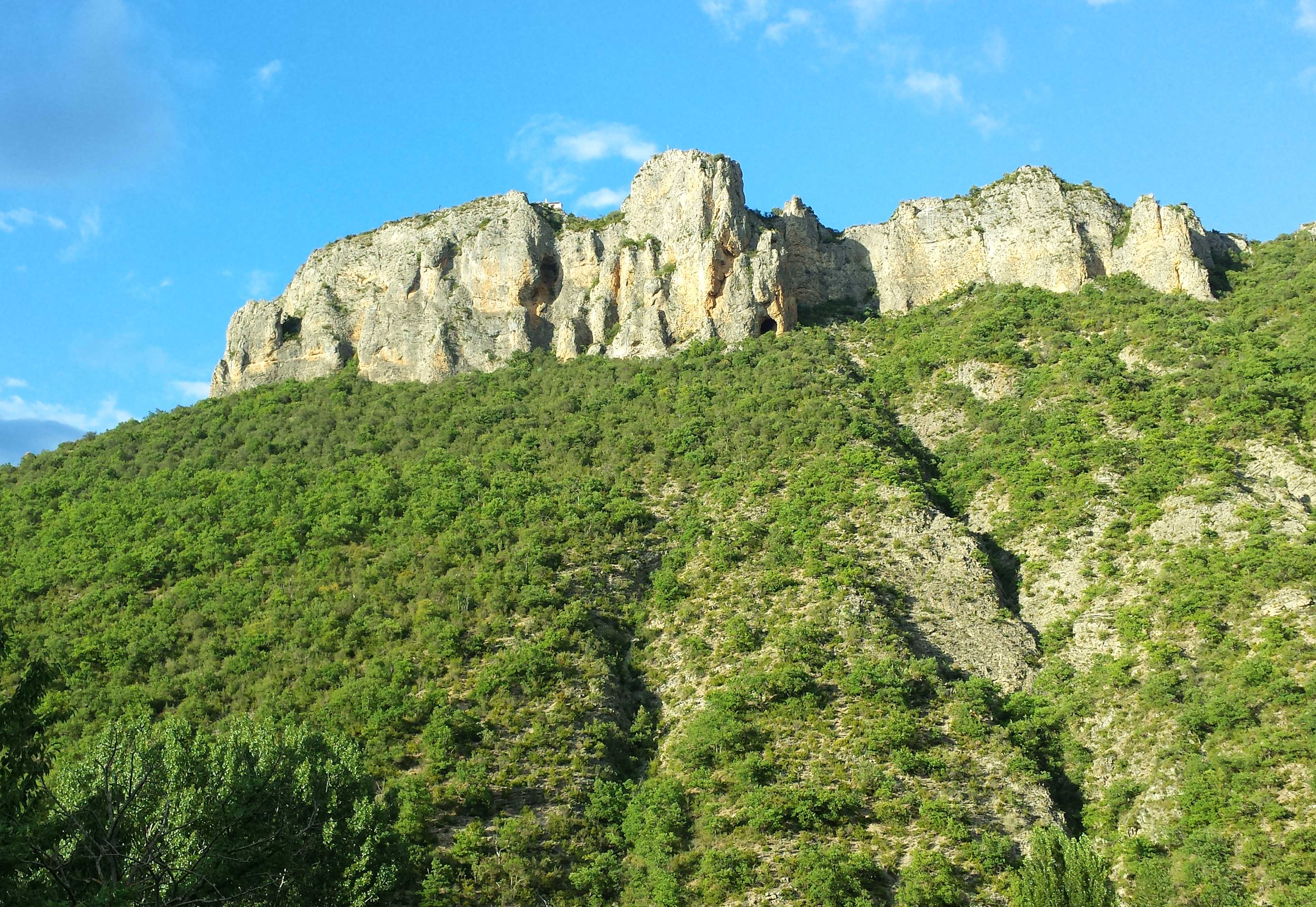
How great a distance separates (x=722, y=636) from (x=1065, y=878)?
17932mm

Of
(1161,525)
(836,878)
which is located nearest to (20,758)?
(836,878)

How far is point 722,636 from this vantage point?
151 feet

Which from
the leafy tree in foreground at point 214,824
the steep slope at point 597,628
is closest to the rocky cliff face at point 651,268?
the steep slope at point 597,628

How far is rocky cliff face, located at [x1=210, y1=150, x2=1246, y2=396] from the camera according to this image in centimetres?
7419

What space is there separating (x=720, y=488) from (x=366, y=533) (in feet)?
59.0

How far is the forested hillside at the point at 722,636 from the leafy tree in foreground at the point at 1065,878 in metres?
0.15

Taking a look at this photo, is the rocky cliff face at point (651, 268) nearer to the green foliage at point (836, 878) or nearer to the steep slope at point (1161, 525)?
the steep slope at point (1161, 525)

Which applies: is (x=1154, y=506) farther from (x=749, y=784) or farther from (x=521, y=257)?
(x=521, y=257)

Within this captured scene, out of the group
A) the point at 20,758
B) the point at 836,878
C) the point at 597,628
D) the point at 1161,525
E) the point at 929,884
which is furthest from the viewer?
the point at 597,628

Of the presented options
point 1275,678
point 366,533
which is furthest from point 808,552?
point 366,533

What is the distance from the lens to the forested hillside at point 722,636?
32281mm

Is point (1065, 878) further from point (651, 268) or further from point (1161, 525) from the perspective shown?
point (651, 268)

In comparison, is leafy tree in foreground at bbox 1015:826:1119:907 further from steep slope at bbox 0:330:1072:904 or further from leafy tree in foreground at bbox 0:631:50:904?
leafy tree in foreground at bbox 0:631:50:904

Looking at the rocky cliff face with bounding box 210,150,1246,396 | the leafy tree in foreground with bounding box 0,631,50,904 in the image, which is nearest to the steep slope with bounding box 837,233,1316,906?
the rocky cliff face with bounding box 210,150,1246,396
